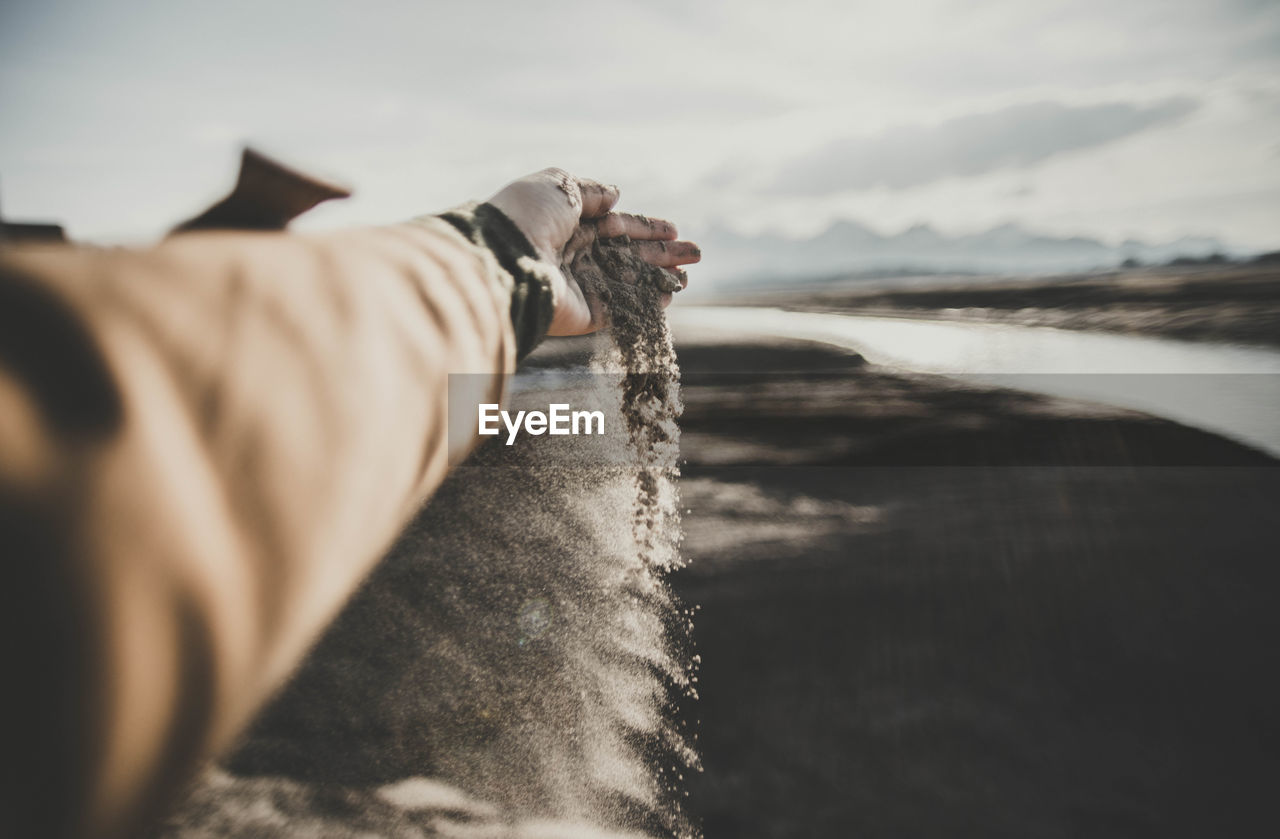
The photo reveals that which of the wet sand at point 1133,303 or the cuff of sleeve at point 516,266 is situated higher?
the wet sand at point 1133,303

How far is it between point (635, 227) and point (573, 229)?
1.54 ft

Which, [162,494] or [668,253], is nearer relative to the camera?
[162,494]

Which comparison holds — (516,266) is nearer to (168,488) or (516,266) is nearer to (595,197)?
(168,488)

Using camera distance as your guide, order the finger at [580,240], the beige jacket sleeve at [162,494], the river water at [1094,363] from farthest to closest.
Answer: the river water at [1094,363] < the finger at [580,240] < the beige jacket sleeve at [162,494]

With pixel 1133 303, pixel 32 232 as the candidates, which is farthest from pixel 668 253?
pixel 1133 303

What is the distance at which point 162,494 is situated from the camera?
353 millimetres

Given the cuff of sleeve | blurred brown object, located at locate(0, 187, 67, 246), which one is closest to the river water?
the cuff of sleeve

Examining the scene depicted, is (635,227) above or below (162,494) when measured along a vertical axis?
above

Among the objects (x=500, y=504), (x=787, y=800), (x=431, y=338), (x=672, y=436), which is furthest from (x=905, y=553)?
(x=431, y=338)

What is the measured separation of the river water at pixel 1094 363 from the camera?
4.51 meters

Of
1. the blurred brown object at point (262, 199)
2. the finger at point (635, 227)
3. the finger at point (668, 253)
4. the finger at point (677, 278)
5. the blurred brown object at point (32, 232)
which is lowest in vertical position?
the blurred brown object at point (32, 232)

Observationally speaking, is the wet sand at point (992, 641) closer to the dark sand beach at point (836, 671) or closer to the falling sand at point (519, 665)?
the dark sand beach at point (836, 671)

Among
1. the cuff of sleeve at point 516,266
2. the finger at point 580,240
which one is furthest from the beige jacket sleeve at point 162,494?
the finger at point 580,240

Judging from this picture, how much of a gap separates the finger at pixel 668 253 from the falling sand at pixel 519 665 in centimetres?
8
